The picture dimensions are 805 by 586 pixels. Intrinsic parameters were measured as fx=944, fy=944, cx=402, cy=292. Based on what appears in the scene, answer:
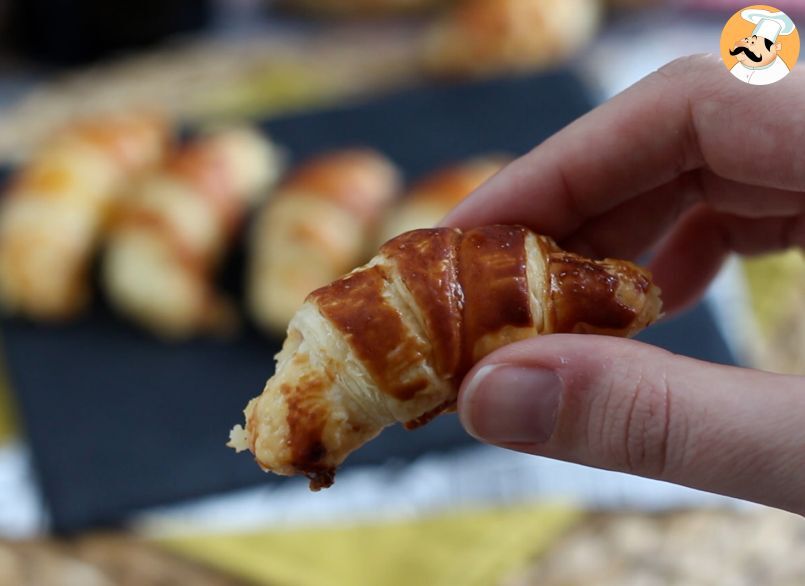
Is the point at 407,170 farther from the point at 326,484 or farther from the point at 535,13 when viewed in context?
the point at 326,484

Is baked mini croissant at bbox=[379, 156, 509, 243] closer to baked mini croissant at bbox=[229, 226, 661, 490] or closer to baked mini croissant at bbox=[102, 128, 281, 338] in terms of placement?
baked mini croissant at bbox=[102, 128, 281, 338]

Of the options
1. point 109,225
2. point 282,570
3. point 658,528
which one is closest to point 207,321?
point 109,225

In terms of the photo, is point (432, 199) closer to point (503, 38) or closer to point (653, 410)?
point (503, 38)

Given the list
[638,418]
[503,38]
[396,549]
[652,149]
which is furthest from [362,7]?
[638,418]

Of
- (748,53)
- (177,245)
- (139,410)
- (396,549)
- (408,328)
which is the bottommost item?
(396,549)

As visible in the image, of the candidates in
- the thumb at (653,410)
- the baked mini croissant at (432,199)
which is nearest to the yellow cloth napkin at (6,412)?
the baked mini croissant at (432,199)

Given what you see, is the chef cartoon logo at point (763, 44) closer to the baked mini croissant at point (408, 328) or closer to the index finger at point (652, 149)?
the index finger at point (652, 149)
